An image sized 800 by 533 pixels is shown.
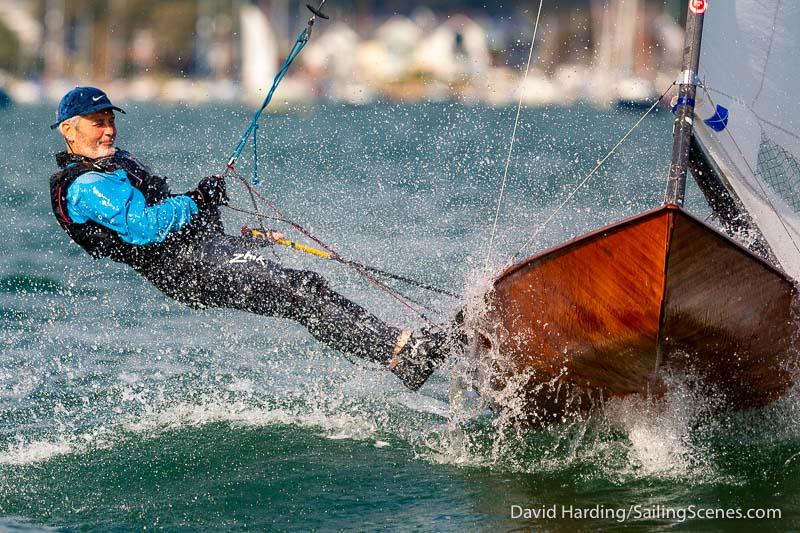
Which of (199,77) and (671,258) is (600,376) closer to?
(671,258)

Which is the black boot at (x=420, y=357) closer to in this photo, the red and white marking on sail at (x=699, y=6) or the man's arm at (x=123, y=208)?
the man's arm at (x=123, y=208)

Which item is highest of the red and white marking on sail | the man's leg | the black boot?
the red and white marking on sail

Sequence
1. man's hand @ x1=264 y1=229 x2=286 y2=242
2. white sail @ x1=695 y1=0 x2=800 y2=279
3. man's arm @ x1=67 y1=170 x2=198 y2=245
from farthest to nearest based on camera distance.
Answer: white sail @ x1=695 y1=0 x2=800 y2=279
man's hand @ x1=264 y1=229 x2=286 y2=242
man's arm @ x1=67 y1=170 x2=198 y2=245

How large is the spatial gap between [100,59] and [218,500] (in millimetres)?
68111

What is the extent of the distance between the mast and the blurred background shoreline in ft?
139

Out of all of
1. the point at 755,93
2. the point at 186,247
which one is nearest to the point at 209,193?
the point at 186,247

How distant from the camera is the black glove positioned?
5.29m

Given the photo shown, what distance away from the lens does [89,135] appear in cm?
523

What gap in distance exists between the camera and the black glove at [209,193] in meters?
5.29

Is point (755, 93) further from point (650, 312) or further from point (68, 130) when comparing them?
point (68, 130)

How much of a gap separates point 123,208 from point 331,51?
6072cm

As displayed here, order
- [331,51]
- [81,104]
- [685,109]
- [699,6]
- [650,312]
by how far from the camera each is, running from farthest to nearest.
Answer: [331,51] → [81,104] → [699,6] → [685,109] → [650,312]

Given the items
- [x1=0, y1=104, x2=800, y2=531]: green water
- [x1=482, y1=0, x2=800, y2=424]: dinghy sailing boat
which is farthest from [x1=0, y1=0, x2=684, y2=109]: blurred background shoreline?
[x1=482, y1=0, x2=800, y2=424]: dinghy sailing boat

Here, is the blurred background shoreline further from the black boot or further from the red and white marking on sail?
the red and white marking on sail
